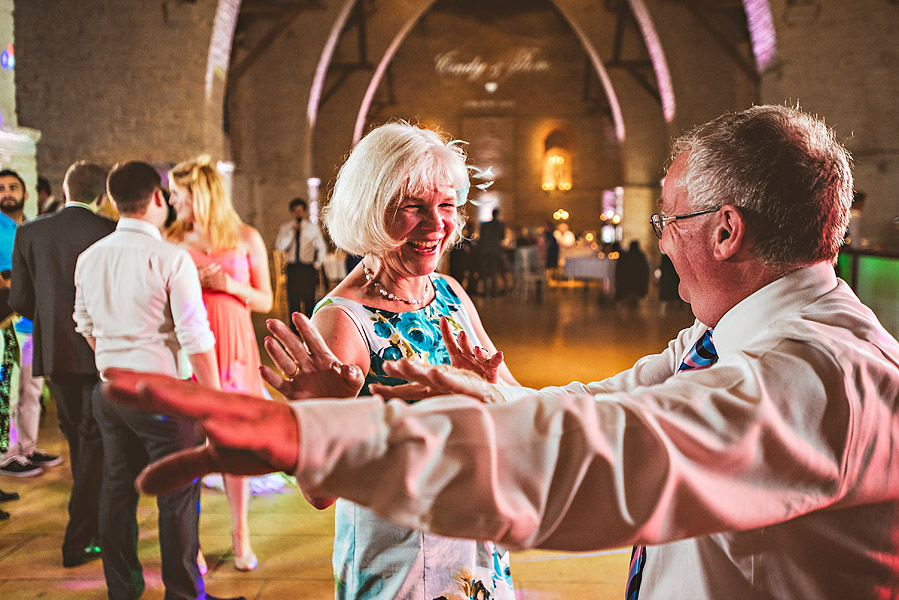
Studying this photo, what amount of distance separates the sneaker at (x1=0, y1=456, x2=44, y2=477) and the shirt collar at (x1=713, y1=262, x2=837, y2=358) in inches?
175

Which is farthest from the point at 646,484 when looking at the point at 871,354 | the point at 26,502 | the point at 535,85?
the point at 535,85

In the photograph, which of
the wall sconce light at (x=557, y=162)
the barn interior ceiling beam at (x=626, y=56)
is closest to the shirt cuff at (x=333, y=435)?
the barn interior ceiling beam at (x=626, y=56)

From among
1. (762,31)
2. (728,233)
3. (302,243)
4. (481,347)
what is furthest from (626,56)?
(728,233)

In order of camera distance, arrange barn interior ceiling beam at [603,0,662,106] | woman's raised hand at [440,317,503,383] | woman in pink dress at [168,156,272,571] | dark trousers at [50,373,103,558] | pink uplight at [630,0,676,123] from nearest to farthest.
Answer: woman's raised hand at [440,317,503,383] → dark trousers at [50,373,103,558] → woman in pink dress at [168,156,272,571] → pink uplight at [630,0,676,123] → barn interior ceiling beam at [603,0,662,106]

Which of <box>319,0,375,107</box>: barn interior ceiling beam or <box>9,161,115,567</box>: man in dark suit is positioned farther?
<box>319,0,375,107</box>: barn interior ceiling beam

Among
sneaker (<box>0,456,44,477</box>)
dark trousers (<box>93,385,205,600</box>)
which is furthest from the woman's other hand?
sneaker (<box>0,456,44,477</box>)

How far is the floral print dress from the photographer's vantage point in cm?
148

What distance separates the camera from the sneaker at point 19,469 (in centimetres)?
408

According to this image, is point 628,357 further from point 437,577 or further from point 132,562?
point 437,577

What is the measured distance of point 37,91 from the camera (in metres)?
8.24

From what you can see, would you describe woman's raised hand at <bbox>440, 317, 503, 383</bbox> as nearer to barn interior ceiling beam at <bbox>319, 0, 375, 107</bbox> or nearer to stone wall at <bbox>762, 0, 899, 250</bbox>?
stone wall at <bbox>762, 0, 899, 250</bbox>

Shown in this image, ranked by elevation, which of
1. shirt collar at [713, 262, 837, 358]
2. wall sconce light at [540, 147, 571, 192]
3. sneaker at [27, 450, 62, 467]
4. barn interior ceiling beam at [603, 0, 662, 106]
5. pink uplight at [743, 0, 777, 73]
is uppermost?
barn interior ceiling beam at [603, 0, 662, 106]

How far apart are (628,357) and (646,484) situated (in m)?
6.79

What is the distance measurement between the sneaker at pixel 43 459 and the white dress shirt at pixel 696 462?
14.8ft
